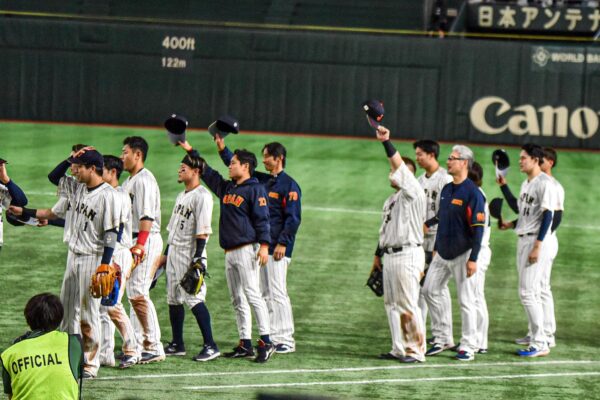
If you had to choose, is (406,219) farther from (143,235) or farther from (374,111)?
(143,235)

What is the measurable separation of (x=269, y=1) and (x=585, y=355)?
19.6 metres

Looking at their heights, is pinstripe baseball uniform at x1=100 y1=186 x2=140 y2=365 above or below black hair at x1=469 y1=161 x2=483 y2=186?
below

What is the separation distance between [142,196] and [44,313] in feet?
13.4

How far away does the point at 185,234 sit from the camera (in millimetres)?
10328

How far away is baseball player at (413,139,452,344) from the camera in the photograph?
435 inches

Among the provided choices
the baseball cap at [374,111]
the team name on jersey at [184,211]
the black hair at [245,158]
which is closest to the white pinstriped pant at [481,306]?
the baseball cap at [374,111]

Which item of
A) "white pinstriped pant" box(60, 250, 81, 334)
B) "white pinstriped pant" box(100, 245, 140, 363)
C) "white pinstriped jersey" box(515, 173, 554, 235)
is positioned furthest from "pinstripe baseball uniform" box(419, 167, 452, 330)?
"white pinstriped pant" box(60, 250, 81, 334)

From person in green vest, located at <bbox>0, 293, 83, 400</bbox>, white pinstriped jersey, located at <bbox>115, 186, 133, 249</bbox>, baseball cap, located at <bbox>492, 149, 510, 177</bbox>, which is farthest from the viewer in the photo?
baseball cap, located at <bbox>492, 149, 510, 177</bbox>

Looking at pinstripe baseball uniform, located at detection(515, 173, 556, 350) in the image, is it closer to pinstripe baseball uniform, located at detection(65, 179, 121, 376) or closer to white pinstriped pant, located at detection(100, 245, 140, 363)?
white pinstriped pant, located at detection(100, 245, 140, 363)

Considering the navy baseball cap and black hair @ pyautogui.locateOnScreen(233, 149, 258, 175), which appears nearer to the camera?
the navy baseball cap

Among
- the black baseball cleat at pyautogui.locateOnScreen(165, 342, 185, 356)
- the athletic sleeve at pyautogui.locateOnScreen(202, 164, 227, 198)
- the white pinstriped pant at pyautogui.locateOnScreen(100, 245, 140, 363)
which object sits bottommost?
the black baseball cleat at pyautogui.locateOnScreen(165, 342, 185, 356)

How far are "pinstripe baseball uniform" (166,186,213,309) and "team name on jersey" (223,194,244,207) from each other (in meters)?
0.16

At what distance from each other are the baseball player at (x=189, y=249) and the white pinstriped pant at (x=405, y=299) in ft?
5.50

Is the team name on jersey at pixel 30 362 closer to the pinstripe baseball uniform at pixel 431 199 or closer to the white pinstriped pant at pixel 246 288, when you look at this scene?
the white pinstriped pant at pixel 246 288
